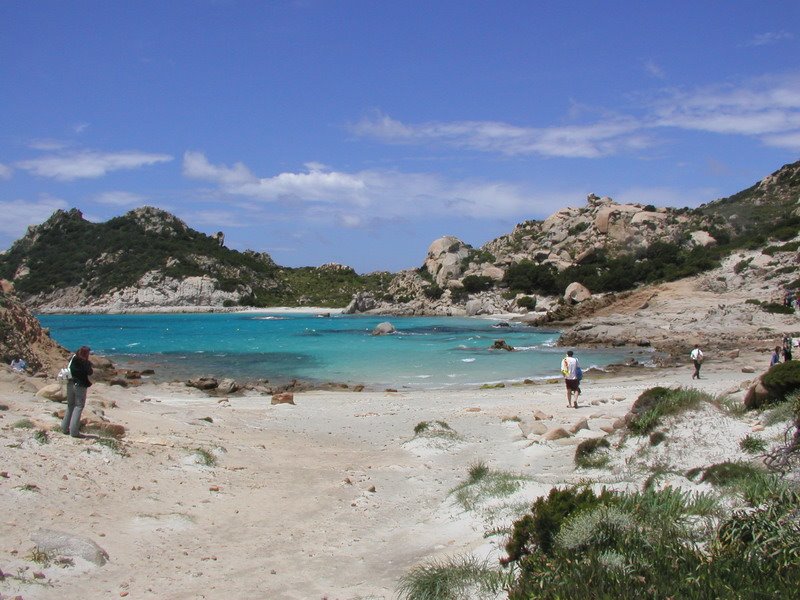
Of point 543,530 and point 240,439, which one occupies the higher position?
point 543,530

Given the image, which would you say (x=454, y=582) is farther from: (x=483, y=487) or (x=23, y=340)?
(x=23, y=340)

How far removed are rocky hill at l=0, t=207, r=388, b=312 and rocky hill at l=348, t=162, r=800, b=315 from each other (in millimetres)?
31314

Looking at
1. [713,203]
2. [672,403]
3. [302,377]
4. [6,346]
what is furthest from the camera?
[713,203]

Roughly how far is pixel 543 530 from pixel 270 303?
13381 centimetres

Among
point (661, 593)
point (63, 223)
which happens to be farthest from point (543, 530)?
point (63, 223)

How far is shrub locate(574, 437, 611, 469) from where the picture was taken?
9.73 metres

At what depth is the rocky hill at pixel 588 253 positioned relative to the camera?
75.8m

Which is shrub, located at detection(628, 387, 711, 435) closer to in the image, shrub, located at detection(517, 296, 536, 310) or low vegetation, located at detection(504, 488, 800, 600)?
low vegetation, located at detection(504, 488, 800, 600)

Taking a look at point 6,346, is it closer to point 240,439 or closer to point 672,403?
point 240,439

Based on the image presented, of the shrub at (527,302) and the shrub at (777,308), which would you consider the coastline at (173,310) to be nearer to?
the shrub at (527,302)

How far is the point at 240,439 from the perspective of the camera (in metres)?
13.8

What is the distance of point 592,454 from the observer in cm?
1010

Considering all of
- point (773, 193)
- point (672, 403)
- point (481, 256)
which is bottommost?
point (672, 403)

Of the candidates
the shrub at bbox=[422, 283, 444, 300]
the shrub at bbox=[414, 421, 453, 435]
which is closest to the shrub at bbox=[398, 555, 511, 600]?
the shrub at bbox=[414, 421, 453, 435]
